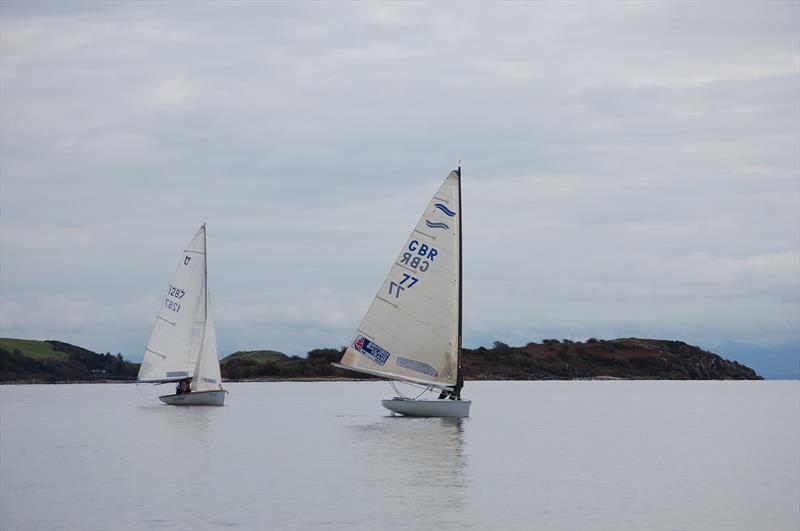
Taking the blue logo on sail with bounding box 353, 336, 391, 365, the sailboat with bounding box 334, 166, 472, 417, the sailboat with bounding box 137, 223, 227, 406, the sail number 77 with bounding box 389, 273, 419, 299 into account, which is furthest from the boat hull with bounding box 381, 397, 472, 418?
the sailboat with bounding box 137, 223, 227, 406

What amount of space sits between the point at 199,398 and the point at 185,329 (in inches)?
237

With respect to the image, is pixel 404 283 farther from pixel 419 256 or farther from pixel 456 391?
pixel 456 391

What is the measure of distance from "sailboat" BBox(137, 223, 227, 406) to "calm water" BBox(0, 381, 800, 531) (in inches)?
245

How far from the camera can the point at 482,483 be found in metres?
40.8

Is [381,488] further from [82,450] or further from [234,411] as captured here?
[234,411]

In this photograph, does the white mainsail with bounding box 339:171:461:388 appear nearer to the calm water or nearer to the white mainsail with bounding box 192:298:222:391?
the calm water

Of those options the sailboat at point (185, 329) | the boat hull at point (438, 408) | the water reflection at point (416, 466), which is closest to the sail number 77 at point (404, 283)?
the boat hull at point (438, 408)

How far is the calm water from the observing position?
32.8m

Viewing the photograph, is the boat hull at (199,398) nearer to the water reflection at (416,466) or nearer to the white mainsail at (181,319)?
the white mainsail at (181,319)

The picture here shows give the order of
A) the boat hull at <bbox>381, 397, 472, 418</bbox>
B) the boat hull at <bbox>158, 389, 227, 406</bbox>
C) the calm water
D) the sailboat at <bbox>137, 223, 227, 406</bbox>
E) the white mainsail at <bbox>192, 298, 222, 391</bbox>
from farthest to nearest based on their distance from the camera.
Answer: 1. the boat hull at <bbox>158, 389, 227, 406</bbox>
2. the sailboat at <bbox>137, 223, 227, 406</bbox>
3. the white mainsail at <bbox>192, 298, 222, 391</bbox>
4. the boat hull at <bbox>381, 397, 472, 418</bbox>
5. the calm water

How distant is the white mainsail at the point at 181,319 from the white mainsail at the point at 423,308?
2160 centimetres

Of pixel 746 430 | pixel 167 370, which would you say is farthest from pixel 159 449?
pixel 746 430

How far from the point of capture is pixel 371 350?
66.8 meters

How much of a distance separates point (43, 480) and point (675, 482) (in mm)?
22977
